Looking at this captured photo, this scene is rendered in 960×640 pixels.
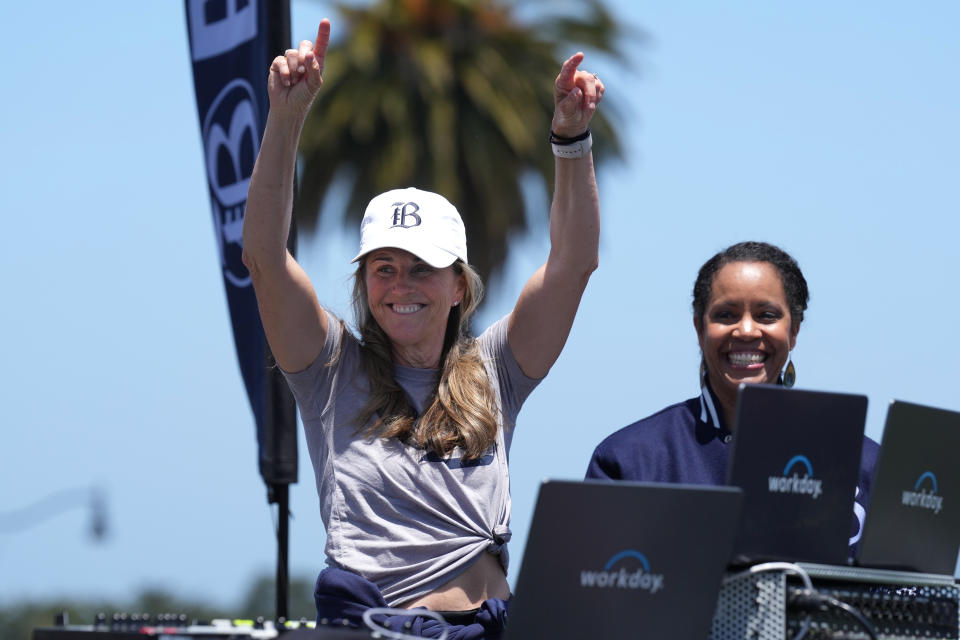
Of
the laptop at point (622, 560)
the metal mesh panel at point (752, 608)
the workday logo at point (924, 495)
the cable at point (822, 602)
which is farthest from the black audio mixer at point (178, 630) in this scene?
the workday logo at point (924, 495)

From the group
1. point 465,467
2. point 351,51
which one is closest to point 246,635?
point 465,467

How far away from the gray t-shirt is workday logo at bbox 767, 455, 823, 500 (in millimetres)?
855

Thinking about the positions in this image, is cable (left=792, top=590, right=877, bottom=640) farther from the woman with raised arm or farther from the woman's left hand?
the woman's left hand

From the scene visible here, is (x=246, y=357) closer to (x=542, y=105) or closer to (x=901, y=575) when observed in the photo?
(x=901, y=575)

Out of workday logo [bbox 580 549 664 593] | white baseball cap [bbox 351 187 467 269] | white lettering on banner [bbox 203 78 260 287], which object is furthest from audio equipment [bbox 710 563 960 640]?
white lettering on banner [bbox 203 78 260 287]

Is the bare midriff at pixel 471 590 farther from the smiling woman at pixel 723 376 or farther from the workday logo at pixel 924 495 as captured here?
the workday logo at pixel 924 495

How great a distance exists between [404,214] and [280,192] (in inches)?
15.4

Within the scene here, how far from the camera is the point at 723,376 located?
3.87 metres

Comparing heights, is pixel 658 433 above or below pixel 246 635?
above

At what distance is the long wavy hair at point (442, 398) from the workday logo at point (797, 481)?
0.90 m

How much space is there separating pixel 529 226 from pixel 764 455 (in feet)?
50.3

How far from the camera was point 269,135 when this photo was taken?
3385mm

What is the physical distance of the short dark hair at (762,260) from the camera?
3946 millimetres

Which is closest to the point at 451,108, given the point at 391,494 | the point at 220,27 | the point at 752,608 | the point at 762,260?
the point at 220,27
